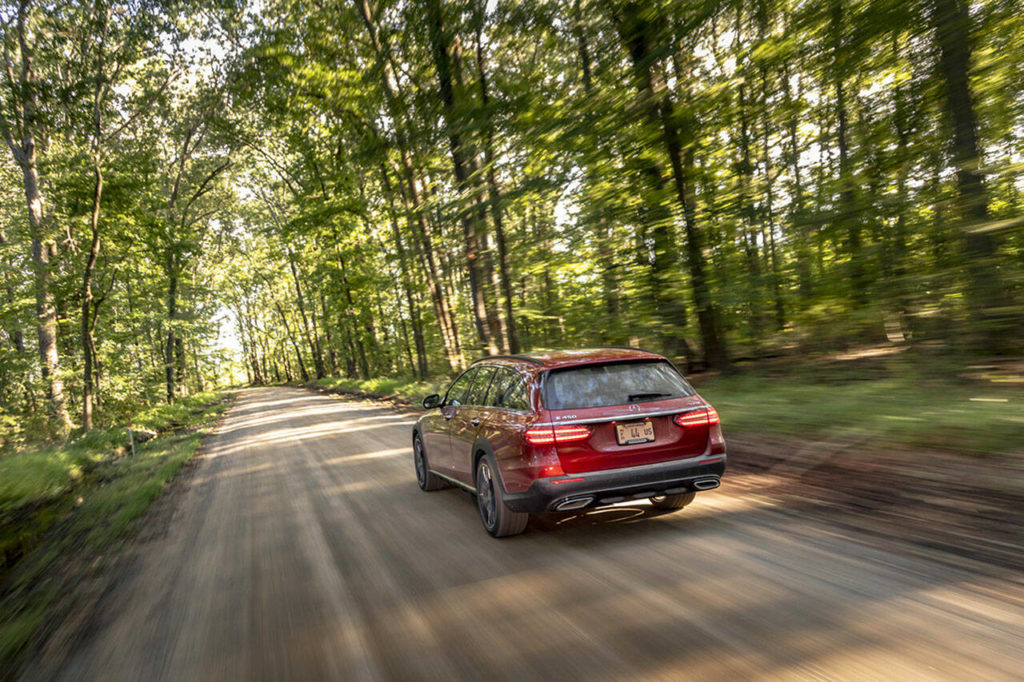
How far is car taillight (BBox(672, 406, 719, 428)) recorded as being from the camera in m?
4.87

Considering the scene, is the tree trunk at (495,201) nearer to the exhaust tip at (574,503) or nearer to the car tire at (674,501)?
the car tire at (674,501)

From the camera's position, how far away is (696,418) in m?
4.91

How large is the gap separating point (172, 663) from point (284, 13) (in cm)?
2162

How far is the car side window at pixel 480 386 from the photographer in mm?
6096

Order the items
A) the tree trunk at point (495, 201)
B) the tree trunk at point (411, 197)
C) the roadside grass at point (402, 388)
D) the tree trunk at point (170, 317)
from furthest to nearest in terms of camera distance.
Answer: the tree trunk at point (170, 317) → the roadside grass at point (402, 388) → the tree trunk at point (411, 197) → the tree trunk at point (495, 201)

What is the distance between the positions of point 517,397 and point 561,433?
0.66 m

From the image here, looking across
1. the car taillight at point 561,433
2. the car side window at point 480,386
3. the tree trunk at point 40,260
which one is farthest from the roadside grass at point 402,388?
the car taillight at point 561,433

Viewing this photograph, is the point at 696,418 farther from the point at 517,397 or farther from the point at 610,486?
the point at 517,397

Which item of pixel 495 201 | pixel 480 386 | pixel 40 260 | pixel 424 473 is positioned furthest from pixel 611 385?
pixel 40 260

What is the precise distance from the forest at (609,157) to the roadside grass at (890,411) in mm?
959

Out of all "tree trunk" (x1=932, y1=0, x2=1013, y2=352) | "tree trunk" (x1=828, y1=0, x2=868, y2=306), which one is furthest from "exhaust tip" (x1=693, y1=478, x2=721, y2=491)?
"tree trunk" (x1=828, y1=0, x2=868, y2=306)

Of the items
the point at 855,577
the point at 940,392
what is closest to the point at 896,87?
the point at 940,392

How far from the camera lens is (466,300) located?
28.1 meters

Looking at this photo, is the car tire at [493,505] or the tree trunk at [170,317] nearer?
the car tire at [493,505]
